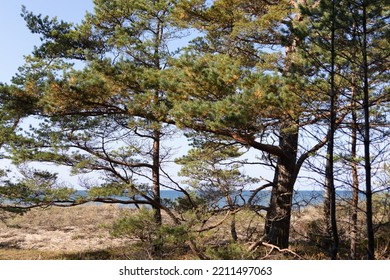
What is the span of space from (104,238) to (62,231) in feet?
7.32

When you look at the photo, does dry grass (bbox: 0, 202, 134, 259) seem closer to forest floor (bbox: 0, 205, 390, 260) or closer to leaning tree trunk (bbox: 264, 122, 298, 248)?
→ forest floor (bbox: 0, 205, 390, 260)

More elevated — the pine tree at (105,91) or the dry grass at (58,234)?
the pine tree at (105,91)

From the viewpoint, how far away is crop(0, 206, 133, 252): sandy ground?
12.0 meters

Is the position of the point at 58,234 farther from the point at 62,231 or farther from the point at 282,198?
the point at 282,198

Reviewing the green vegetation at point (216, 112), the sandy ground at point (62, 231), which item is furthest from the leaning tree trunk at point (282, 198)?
the sandy ground at point (62, 231)

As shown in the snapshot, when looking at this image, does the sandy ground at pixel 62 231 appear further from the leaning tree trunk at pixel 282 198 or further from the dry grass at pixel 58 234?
the leaning tree trunk at pixel 282 198

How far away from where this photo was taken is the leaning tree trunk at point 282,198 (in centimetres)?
848

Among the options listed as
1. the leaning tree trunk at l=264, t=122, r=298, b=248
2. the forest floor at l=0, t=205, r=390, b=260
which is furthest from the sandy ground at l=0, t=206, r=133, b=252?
the leaning tree trunk at l=264, t=122, r=298, b=248

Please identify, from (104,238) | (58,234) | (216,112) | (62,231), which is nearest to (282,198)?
(216,112)

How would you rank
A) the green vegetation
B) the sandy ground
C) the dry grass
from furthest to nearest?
1. the sandy ground
2. the dry grass
3. the green vegetation

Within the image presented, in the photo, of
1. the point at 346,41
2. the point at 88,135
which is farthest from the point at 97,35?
the point at 346,41

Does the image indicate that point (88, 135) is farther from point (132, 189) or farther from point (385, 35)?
point (385, 35)

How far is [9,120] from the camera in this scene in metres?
9.74

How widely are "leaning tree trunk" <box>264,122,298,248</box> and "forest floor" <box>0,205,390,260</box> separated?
25 cm
